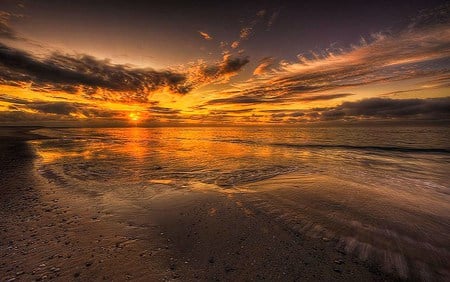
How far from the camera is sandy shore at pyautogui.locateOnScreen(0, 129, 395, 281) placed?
424cm

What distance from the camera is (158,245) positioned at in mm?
5254

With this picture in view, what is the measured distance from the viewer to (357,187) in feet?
35.0

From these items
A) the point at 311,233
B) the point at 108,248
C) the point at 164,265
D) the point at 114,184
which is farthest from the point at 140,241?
the point at 114,184

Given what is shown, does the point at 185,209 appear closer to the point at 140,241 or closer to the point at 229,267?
the point at 140,241

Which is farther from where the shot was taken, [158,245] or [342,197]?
[342,197]

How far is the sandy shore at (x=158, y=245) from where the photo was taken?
4.24 metres

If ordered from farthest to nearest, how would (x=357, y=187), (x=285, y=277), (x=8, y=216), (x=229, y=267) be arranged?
(x=357, y=187) < (x=8, y=216) < (x=229, y=267) < (x=285, y=277)

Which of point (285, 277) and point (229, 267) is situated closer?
point (285, 277)

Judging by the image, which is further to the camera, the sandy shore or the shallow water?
the shallow water

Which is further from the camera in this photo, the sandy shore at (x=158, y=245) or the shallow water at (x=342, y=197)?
the shallow water at (x=342, y=197)

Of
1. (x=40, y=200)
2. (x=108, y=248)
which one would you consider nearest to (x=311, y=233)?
(x=108, y=248)

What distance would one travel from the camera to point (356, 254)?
16.2ft

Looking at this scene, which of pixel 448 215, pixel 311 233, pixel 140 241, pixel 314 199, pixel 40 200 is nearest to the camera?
pixel 140 241

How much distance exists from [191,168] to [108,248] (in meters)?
10.2
